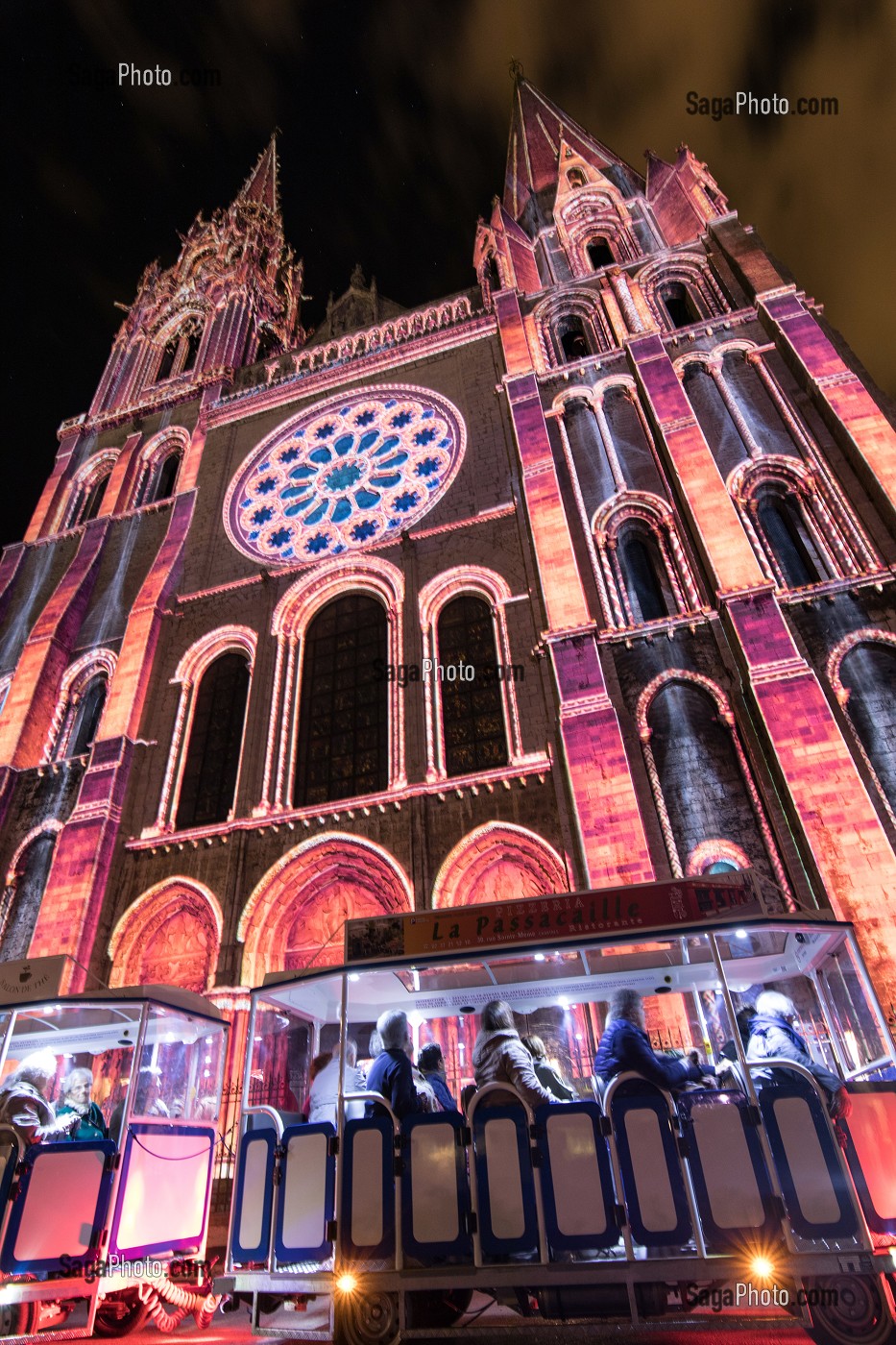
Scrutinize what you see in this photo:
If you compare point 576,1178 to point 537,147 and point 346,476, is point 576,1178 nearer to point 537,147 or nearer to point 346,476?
point 346,476

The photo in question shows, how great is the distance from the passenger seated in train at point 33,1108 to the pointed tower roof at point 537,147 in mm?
28438

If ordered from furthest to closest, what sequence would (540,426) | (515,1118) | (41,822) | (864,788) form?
(540,426) < (41,822) < (864,788) < (515,1118)

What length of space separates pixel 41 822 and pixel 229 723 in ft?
14.6

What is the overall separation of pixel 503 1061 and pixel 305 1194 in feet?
5.47

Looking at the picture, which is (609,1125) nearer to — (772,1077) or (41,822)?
(772,1077)

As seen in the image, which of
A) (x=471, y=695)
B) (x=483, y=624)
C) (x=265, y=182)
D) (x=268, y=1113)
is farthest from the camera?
(x=265, y=182)

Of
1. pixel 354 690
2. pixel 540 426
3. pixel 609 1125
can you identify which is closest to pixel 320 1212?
pixel 609 1125

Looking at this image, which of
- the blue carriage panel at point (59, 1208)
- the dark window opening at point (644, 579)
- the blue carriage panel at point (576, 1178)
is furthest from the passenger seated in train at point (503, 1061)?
the dark window opening at point (644, 579)

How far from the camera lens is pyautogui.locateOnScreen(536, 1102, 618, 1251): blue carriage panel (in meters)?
4.55

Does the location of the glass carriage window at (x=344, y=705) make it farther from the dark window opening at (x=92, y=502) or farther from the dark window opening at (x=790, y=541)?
the dark window opening at (x=92, y=502)

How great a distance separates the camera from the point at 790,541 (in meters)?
14.2

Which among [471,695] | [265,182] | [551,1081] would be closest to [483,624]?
[471,695]

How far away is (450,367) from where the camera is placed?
69.4ft

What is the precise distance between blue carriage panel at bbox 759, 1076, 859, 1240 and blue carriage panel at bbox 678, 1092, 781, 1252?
0.39 ft
